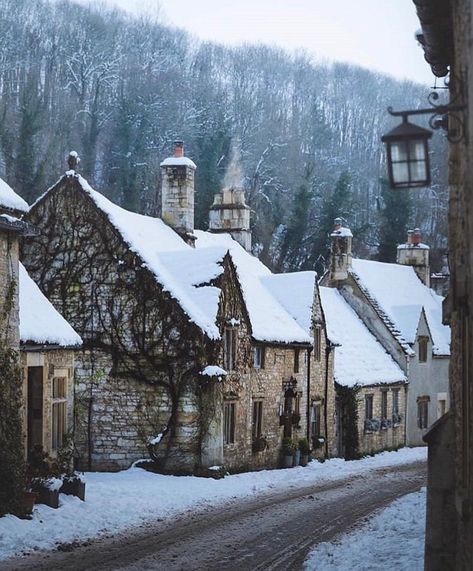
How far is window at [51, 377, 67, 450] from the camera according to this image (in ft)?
75.2

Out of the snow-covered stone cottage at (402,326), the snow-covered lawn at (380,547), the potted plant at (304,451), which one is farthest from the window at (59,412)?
the snow-covered stone cottage at (402,326)

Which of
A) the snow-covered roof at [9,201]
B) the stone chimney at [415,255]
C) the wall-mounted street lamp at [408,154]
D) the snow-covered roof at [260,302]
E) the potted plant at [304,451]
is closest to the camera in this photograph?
the wall-mounted street lamp at [408,154]

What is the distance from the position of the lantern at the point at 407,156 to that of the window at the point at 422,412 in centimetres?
3769

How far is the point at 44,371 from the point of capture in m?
22.2

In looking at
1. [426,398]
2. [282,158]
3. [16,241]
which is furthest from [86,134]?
[16,241]

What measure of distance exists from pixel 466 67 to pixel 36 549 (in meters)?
10.4

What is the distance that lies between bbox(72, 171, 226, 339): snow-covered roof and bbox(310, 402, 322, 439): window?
8.48 metres

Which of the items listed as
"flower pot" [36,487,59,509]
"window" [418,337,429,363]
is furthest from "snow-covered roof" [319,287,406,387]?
"flower pot" [36,487,59,509]

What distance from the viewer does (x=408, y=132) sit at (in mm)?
10250

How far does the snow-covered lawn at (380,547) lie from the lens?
15.3 m

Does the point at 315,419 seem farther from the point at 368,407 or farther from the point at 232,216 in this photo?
the point at 232,216

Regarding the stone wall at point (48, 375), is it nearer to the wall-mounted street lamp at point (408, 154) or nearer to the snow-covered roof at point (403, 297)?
the wall-mounted street lamp at point (408, 154)

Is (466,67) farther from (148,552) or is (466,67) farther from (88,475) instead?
(88,475)

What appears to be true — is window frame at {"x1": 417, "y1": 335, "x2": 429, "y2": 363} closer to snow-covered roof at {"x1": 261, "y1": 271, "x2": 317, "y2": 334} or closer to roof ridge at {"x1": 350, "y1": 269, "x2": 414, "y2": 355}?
roof ridge at {"x1": 350, "y1": 269, "x2": 414, "y2": 355}
